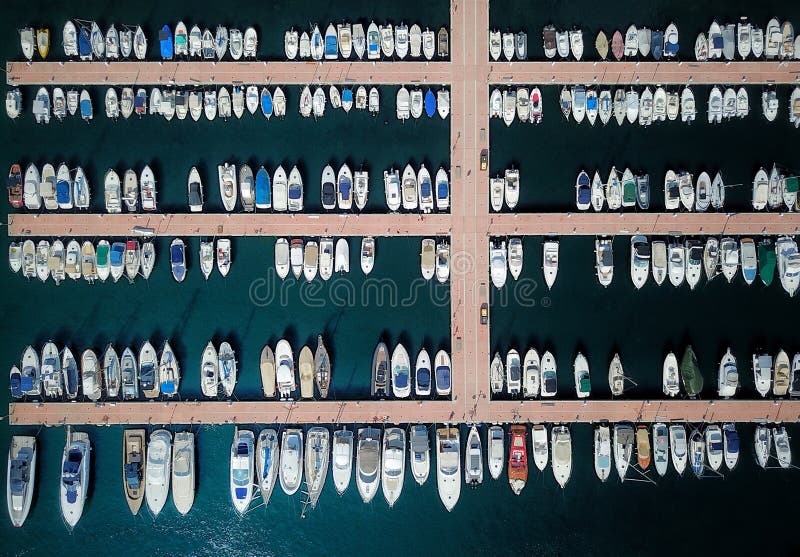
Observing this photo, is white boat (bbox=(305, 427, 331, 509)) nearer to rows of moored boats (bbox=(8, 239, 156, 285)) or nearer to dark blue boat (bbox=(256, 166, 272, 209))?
dark blue boat (bbox=(256, 166, 272, 209))

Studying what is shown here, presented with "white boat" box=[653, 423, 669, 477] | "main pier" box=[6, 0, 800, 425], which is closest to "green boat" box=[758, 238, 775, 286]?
"main pier" box=[6, 0, 800, 425]

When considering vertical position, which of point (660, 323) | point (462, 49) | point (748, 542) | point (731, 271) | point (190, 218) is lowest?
point (748, 542)

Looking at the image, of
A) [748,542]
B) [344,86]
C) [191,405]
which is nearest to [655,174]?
[344,86]

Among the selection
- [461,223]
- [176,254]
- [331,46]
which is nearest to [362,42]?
[331,46]

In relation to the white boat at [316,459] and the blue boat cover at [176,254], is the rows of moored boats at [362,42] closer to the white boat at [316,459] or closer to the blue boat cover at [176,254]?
the blue boat cover at [176,254]

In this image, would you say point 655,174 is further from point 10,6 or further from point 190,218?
point 10,6
